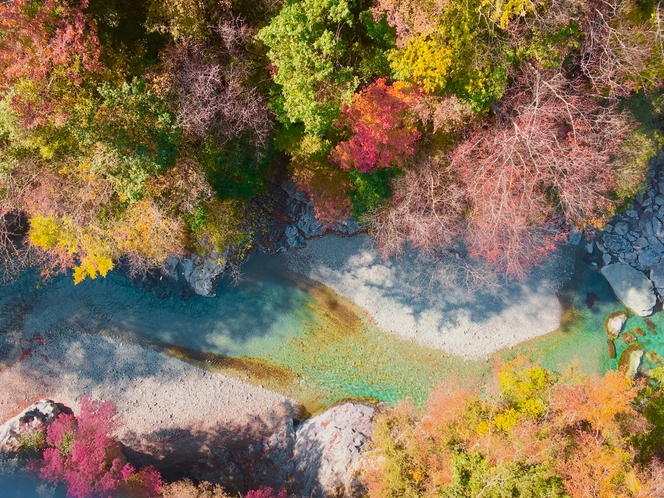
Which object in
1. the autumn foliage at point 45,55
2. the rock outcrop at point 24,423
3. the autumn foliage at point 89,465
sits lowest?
the autumn foliage at point 89,465

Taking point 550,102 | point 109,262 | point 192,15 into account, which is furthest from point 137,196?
point 550,102

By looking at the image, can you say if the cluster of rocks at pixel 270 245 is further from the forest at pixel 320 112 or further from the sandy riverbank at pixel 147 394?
the sandy riverbank at pixel 147 394

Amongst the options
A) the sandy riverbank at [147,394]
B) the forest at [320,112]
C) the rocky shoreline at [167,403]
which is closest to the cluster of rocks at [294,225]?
the forest at [320,112]

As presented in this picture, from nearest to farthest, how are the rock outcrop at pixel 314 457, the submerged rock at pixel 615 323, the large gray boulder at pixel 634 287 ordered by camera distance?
1. the rock outcrop at pixel 314 457
2. the large gray boulder at pixel 634 287
3. the submerged rock at pixel 615 323

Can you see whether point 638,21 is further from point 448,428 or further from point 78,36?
point 78,36

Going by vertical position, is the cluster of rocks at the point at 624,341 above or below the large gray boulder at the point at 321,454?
above

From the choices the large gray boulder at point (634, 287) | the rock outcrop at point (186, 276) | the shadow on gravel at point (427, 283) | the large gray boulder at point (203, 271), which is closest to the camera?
the large gray boulder at point (203, 271)
